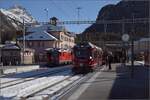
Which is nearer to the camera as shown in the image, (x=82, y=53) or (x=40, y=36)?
(x=82, y=53)

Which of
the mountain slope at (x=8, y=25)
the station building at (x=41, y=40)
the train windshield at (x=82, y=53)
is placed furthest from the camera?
the mountain slope at (x=8, y=25)

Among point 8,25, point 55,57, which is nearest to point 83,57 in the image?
point 55,57

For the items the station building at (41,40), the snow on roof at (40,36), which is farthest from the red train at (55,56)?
the snow on roof at (40,36)

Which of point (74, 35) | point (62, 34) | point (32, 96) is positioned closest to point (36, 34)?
point (62, 34)

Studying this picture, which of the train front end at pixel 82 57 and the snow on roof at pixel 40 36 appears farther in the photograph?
the snow on roof at pixel 40 36

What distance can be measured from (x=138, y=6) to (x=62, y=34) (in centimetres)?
8886

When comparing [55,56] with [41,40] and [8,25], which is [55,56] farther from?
[8,25]

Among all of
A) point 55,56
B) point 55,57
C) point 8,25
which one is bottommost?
point 55,57

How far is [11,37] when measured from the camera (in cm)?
14850

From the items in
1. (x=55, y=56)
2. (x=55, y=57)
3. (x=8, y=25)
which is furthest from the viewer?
(x=8, y=25)

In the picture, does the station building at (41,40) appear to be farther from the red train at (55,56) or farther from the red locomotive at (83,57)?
the red locomotive at (83,57)

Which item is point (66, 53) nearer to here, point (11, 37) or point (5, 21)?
point (11, 37)

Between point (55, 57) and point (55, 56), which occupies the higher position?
point (55, 56)

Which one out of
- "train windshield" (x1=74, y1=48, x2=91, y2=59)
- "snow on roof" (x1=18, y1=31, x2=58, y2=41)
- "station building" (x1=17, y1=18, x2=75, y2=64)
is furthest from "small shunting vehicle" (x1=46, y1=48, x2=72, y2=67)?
"snow on roof" (x1=18, y1=31, x2=58, y2=41)
